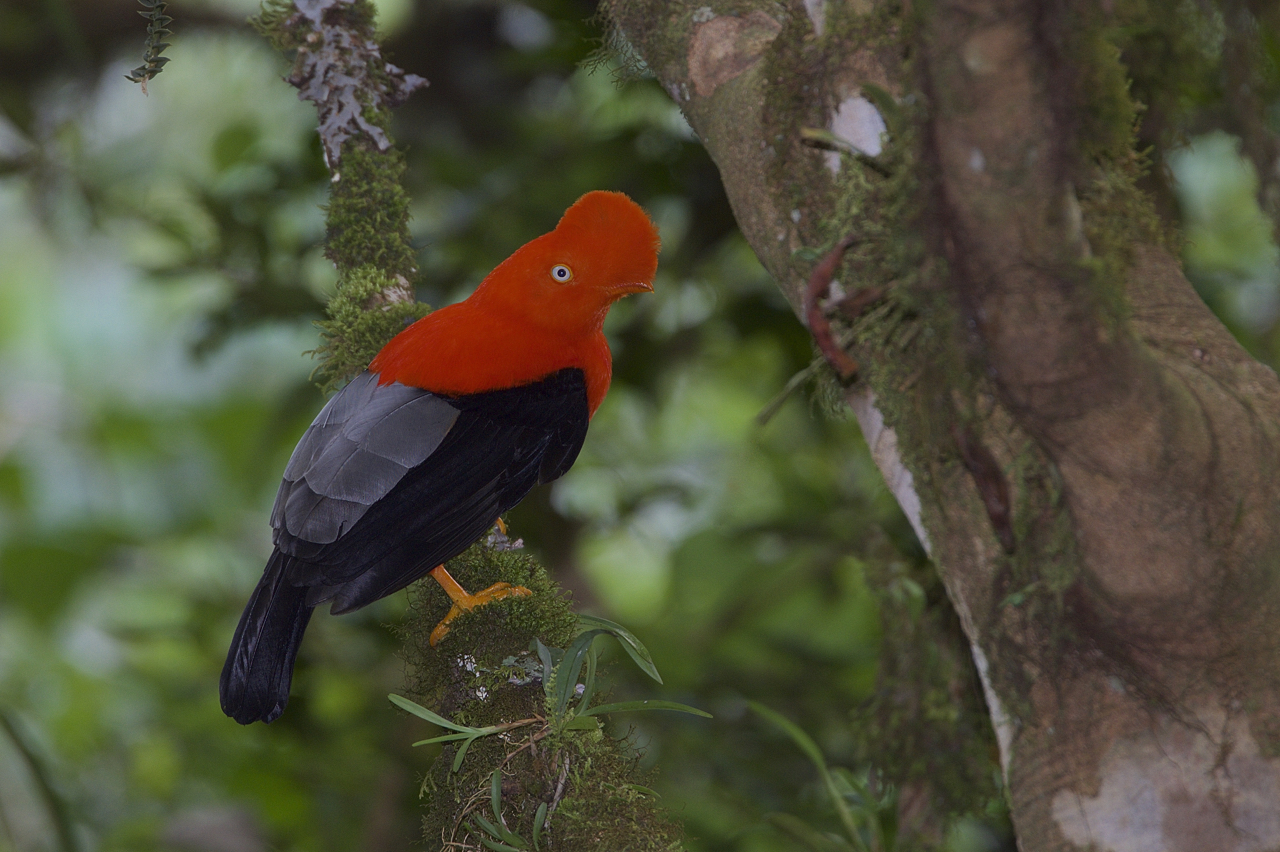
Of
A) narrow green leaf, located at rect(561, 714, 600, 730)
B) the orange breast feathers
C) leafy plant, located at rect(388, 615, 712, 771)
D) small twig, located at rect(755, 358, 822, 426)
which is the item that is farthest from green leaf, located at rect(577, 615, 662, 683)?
the orange breast feathers

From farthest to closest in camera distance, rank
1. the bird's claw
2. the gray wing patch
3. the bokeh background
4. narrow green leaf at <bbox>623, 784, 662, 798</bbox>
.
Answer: the bokeh background → the gray wing patch → the bird's claw → narrow green leaf at <bbox>623, 784, 662, 798</bbox>

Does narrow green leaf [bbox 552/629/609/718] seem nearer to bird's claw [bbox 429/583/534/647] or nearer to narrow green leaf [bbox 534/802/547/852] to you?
narrow green leaf [bbox 534/802/547/852]

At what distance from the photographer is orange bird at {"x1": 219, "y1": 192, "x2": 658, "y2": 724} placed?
1.77 metres

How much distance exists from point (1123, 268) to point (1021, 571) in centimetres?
36

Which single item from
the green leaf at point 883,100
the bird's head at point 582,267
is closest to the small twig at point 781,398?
the green leaf at point 883,100

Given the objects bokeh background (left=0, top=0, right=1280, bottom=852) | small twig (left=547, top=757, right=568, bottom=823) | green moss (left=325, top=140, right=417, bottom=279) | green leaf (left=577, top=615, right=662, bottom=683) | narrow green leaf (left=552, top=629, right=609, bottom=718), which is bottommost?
bokeh background (left=0, top=0, right=1280, bottom=852)

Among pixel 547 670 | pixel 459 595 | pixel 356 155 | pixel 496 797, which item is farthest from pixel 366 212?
pixel 496 797

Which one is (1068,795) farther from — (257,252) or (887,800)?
(257,252)

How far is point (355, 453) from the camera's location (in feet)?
6.05

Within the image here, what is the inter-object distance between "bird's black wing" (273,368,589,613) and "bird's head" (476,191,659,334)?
0.21m

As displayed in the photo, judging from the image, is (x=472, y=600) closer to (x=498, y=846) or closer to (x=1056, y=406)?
(x=498, y=846)

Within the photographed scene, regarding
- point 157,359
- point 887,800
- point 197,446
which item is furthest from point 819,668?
point 157,359

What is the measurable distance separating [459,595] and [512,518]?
1587mm

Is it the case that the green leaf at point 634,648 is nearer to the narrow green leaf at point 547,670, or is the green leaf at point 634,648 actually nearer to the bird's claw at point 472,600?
the narrow green leaf at point 547,670
